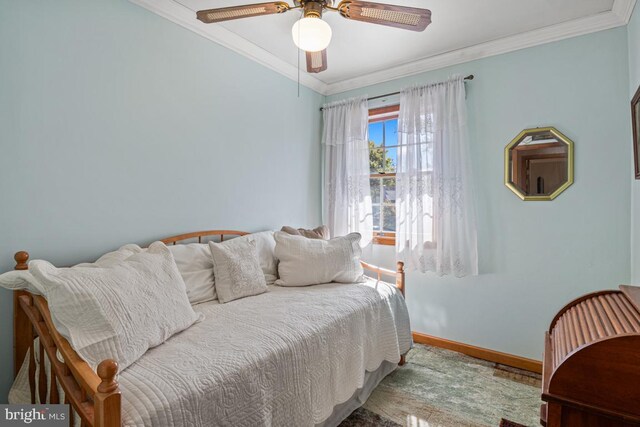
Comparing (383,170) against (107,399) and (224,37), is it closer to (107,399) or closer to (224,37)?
(224,37)

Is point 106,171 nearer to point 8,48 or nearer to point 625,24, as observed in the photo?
point 8,48

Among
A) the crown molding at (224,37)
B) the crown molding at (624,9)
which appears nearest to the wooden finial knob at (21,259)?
the crown molding at (224,37)

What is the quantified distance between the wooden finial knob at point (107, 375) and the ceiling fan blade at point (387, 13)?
1.62m

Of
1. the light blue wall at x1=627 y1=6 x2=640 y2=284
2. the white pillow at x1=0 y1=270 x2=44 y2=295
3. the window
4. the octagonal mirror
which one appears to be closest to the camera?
the white pillow at x1=0 y1=270 x2=44 y2=295

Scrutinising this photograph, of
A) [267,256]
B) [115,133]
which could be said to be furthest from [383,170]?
[115,133]

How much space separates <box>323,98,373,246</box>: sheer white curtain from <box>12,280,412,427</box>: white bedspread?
106 cm

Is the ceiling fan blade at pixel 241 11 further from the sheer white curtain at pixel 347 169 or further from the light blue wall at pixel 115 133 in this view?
the sheer white curtain at pixel 347 169

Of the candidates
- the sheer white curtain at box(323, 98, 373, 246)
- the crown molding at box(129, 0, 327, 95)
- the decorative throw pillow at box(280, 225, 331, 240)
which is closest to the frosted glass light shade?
the crown molding at box(129, 0, 327, 95)

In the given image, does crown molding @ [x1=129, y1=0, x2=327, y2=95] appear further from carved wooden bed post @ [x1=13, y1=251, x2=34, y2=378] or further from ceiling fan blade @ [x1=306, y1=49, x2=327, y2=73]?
carved wooden bed post @ [x1=13, y1=251, x2=34, y2=378]

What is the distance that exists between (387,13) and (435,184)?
1.55 m

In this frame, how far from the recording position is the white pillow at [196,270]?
191 centimetres

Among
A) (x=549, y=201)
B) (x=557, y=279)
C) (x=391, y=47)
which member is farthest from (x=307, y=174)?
(x=557, y=279)

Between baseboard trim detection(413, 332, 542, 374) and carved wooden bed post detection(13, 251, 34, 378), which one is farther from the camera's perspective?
baseboard trim detection(413, 332, 542, 374)

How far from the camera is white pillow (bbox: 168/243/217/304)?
1.91 metres
